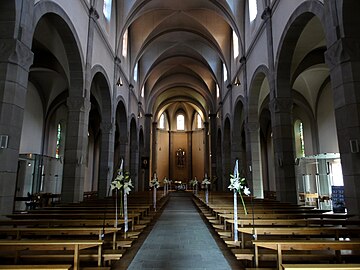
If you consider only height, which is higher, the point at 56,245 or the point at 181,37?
the point at 181,37

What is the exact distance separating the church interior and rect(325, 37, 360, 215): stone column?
2cm

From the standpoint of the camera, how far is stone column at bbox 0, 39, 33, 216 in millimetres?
5558

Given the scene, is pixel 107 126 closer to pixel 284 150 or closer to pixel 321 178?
pixel 284 150

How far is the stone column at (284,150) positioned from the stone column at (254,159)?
3.97 meters

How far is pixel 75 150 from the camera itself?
9773 mm

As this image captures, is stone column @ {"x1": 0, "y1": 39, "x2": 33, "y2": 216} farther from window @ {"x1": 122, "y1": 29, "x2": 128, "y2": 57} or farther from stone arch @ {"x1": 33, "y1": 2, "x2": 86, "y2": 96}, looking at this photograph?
window @ {"x1": 122, "y1": 29, "x2": 128, "y2": 57}

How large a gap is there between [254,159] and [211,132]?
13.9 m

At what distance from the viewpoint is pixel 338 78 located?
583 cm

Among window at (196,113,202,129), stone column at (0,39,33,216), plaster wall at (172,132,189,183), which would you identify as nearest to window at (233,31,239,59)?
stone column at (0,39,33,216)

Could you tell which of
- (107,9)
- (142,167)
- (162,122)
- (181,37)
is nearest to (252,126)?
(107,9)

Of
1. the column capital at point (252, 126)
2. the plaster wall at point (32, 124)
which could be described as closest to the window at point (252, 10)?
the column capital at point (252, 126)

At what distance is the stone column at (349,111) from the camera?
5461 mm

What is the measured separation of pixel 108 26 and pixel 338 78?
1183 cm

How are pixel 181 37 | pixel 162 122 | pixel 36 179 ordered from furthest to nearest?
pixel 162 122, pixel 181 37, pixel 36 179
